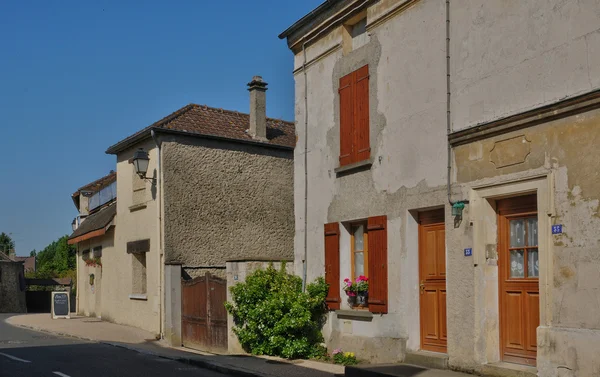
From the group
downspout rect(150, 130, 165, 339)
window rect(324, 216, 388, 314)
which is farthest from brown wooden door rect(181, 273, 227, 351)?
window rect(324, 216, 388, 314)

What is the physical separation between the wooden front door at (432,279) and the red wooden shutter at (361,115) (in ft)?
5.79

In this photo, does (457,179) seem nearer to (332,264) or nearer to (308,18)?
(332,264)

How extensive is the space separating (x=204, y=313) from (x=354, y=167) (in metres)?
5.64

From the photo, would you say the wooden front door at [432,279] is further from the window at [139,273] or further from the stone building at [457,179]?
the window at [139,273]

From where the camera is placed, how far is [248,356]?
14039 millimetres

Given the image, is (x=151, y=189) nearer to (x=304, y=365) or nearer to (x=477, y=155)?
(x=304, y=365)

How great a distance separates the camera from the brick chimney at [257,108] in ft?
71.4

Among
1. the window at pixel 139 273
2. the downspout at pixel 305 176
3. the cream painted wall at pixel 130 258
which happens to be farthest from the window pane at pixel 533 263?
the window at pixel 139 273

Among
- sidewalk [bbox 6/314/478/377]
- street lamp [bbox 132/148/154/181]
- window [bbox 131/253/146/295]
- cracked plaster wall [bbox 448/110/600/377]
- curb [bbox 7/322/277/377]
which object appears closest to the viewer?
cracked plaster wall [bbox 448/110/600/377]

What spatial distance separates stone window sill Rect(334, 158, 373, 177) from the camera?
41.2 feet

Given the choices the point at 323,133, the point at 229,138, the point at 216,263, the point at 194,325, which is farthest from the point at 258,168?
the point at 323,133

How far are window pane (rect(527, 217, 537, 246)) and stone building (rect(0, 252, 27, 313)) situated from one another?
38518 mm

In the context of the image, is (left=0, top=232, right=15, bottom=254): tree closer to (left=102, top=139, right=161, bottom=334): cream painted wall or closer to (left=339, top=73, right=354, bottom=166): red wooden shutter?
(left=102, top=139, right=161, bottom=334): cream painted wall

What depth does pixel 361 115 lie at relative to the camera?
1284 cm
